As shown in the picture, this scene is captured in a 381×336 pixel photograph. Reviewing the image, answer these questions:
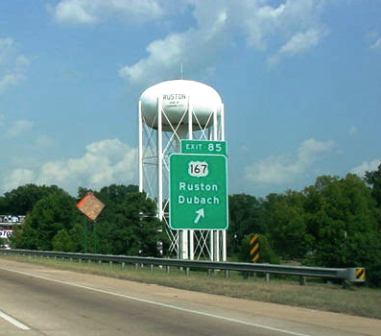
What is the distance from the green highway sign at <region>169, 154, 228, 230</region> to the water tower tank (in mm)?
26622

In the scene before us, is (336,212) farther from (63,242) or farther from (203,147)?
(203,147)

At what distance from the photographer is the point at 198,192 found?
28422 millimetres

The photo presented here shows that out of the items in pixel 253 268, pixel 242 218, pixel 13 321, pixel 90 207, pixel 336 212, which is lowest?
pixel 13 321

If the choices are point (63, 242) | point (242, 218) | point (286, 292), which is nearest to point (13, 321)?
point (286, 292)

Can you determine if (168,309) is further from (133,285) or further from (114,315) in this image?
(133,285)

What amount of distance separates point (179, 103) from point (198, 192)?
89.8 feet

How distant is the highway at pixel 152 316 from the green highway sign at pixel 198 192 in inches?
170

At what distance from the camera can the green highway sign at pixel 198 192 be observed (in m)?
28.1

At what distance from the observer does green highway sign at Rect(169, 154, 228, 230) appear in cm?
2811

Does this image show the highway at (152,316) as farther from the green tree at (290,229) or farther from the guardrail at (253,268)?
the green tree at (290,229)

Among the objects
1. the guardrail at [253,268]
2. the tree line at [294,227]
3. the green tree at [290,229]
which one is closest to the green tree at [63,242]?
the tree line at [294,227]

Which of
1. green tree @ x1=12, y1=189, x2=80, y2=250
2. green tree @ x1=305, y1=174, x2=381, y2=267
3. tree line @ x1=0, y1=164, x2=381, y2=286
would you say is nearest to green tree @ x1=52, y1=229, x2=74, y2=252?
tree line @ x1=0, y1=164, x2=381, y2=286

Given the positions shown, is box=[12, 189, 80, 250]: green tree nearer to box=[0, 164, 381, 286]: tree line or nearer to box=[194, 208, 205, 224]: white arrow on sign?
box=[0, 164, 381, 286]: tree line

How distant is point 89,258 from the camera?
45500 mm
